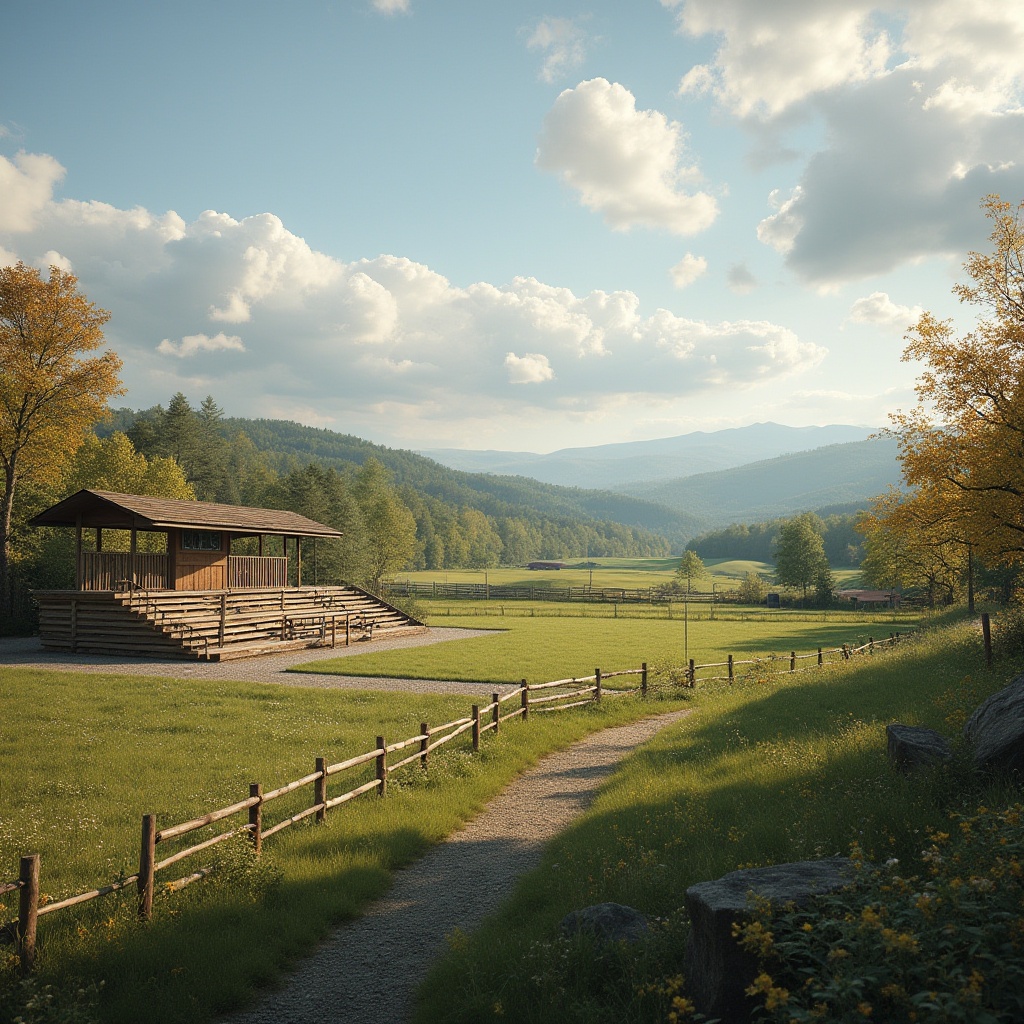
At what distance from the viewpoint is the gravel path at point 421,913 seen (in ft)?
20.4

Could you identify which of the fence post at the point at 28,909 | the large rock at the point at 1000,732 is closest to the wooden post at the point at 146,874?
the fence post at the point at 28,909

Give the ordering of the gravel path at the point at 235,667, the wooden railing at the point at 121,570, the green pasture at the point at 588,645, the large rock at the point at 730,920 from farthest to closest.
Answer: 1. the wooden railing at the point at 121,570
2. the green pasture at the point at 588,645
3. the gravel path at the point at 235,667
4. the large rock at the point at 730,920

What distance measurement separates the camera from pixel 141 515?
28.0 meters

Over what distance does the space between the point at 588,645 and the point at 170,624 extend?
65.6 ft

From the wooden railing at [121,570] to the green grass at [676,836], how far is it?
80.4 feet

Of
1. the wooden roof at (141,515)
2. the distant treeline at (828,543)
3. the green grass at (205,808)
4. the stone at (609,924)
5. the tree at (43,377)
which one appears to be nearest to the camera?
the stone at (609,924)

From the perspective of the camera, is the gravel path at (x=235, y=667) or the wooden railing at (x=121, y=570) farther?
the wooden railing at (x=121, y=570)

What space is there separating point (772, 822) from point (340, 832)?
18.4 ft

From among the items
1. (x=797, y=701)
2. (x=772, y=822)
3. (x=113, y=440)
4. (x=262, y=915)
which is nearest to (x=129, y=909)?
(x=262, y=915)

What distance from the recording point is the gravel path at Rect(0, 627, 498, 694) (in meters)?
23.1

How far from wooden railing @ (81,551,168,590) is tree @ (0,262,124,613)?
8.43m

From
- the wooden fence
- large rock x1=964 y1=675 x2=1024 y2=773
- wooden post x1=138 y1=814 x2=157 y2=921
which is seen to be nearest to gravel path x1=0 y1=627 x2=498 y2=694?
the wooden fence

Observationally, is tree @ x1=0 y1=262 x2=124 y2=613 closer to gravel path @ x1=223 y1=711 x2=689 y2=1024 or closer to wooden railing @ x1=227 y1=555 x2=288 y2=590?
wooden railing @ x1=227 y1=555 x2=288 y2=590

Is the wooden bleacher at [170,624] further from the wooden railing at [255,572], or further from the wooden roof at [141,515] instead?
the wooden roof at [141,515]
